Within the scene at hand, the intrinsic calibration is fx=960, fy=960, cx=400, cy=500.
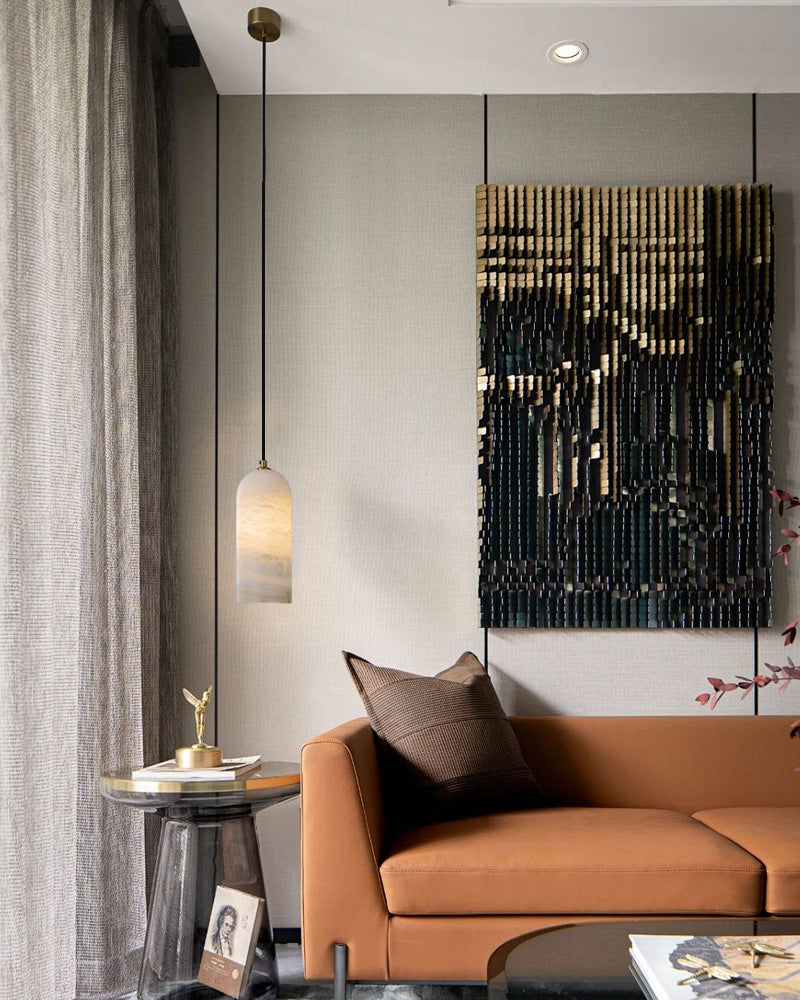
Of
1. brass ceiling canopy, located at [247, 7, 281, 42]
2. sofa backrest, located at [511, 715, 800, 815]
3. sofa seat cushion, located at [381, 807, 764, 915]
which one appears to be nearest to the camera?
sofa seat cushion, located at [381, 807, 764, 915]

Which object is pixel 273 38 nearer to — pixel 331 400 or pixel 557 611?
pixel 331 400

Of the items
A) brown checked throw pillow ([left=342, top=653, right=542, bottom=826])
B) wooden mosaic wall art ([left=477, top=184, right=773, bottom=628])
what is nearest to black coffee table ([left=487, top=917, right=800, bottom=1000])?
brown checked throw pillow ([left=342, top=653, right=542, bottom=826])

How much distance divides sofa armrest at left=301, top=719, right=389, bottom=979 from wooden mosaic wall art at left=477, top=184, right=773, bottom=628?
959mm

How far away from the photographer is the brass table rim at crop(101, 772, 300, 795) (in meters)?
2.17

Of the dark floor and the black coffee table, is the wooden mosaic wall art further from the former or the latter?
the black coffee table

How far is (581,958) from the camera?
1530 mm

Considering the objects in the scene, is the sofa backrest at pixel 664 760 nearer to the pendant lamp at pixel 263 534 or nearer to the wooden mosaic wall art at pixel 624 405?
the wooden mosaic wall art at pixel 624 405

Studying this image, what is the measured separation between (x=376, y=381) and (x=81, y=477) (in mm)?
1103

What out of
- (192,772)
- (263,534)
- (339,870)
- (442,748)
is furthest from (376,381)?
(339,870)

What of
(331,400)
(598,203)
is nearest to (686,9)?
(598,203)

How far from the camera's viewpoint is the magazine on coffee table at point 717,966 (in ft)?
4.36

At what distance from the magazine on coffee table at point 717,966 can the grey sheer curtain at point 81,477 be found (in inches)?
46.5

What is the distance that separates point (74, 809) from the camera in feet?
7.34

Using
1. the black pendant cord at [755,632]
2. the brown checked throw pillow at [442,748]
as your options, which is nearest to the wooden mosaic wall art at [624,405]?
the black pendant cord at [755,632]
